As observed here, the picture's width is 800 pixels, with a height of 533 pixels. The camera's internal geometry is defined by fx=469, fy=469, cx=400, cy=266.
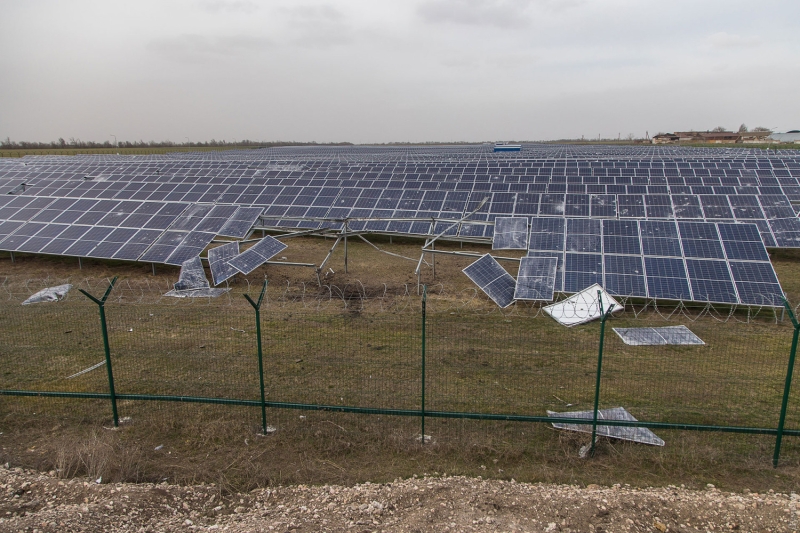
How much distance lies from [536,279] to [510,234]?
3579 millimetres

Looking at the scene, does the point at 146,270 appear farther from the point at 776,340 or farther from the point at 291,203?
the point at 776,340

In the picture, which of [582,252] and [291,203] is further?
[291,203]

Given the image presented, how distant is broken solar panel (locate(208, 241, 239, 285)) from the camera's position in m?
15.7

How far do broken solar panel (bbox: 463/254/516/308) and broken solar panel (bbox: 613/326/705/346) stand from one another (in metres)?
3.19

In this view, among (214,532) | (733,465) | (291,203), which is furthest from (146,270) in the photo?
(733,465)

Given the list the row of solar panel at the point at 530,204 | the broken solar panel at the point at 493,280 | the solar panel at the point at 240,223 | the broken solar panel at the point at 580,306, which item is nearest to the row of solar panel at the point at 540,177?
the row of solar panel at the point at 530,204

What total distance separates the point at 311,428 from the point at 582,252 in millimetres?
10823

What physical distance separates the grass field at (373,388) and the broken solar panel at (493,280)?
19.9 inches

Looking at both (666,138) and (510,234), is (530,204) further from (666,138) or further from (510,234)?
→ (666,138)

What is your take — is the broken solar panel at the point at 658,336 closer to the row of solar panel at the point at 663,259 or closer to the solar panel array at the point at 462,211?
the row of solar panel at the point at 663,259

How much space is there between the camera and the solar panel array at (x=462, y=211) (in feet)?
47.1

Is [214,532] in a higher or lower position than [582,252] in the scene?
lower

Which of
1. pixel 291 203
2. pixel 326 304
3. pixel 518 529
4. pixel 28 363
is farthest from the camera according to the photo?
pixel 291 203

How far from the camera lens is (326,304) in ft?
47.4
